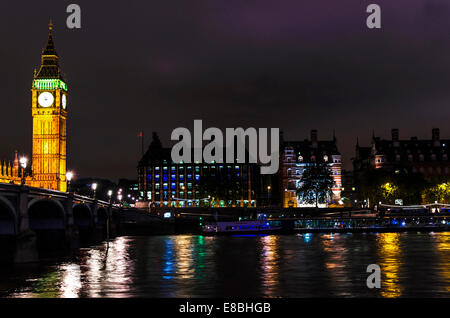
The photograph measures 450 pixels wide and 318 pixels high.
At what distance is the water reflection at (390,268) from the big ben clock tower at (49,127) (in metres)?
115

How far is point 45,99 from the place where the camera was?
183m

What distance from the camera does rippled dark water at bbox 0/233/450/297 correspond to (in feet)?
145

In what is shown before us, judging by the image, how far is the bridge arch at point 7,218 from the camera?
2505 inches

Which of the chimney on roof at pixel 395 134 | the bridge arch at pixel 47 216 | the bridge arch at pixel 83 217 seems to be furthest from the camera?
the chimney on roof at pixel 395 134

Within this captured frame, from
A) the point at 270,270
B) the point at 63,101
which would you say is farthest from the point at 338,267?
the point at 63,101

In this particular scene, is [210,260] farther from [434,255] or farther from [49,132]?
[49,132]

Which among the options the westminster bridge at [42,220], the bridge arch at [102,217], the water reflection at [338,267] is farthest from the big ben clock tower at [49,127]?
the water reflection at [338,267]

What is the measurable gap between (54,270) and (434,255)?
3942 centimetres

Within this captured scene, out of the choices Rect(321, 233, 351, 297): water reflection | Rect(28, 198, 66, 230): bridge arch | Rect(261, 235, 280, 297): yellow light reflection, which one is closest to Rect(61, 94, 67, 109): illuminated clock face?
Rect(28, 198, 66, 230): bridge arch

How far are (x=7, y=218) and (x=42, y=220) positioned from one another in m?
17.1

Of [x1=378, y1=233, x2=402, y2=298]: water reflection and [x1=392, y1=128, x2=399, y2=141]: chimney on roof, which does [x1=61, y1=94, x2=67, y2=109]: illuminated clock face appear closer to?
[x1=392, y1=128, x2=399, y2=141]: chimney on roof

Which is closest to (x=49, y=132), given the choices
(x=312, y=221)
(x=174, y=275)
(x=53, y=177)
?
(x=53, y=177)

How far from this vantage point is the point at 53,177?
580ft

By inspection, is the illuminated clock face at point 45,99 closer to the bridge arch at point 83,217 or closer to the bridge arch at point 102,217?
the bridge arch at point 102,217
